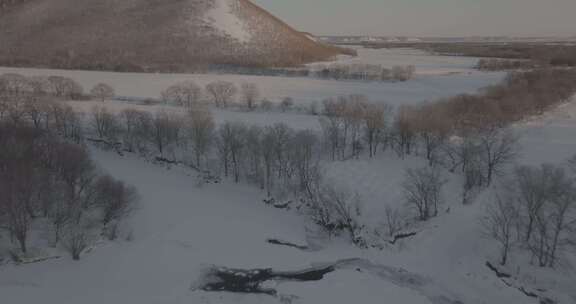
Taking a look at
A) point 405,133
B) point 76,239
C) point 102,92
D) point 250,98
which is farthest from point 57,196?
point 102,92

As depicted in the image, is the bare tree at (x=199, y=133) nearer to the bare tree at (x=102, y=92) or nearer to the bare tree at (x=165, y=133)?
the bare tree at (x=165, y=133)

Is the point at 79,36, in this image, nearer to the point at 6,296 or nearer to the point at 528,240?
the point at 6,296

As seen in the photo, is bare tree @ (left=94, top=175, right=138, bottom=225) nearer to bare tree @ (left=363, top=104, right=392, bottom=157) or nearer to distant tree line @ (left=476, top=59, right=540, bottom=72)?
bare tree @ (left=363, top=104, right=392, bottom=157)

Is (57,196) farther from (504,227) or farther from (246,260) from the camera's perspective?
(504,227)

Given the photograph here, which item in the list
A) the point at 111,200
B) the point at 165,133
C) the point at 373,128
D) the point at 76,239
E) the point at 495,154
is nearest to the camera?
the point at 76,239

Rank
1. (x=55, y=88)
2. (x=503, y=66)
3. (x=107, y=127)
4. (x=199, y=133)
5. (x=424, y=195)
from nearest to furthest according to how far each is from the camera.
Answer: (x=424, y=195) < (x=199, y=133) < (x=107, y=127) < (x=55, y=88) < (x=503, y=66)

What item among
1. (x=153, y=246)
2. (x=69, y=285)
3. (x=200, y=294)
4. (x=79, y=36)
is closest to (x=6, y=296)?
(x=69, y=285)

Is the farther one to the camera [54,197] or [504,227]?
[54,197]
